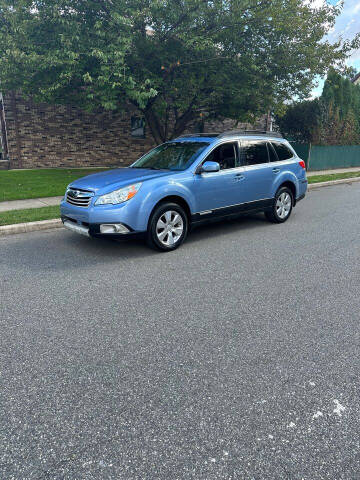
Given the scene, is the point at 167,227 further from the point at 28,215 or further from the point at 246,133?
the point at 28,215

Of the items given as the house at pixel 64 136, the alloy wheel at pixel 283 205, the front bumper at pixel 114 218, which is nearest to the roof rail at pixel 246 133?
the alloy wheel at pixel 283 205

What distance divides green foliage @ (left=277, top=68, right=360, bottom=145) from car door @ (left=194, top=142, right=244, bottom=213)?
1711 cm

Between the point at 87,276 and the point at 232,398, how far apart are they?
2.89 meters

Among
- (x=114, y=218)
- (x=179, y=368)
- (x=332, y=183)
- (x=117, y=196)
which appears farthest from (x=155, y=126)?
(x=179, y=368)

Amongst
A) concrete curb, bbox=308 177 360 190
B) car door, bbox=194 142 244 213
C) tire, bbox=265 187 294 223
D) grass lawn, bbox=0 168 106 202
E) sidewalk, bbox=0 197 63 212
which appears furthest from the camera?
concrete curb, bbox=308 177 360 190

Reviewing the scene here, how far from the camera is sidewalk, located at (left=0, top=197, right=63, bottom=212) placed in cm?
881

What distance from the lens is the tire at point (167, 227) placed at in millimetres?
5777

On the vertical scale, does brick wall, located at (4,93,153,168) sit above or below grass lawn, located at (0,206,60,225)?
above

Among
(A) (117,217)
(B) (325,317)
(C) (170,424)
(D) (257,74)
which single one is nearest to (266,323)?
(B) (325,317)

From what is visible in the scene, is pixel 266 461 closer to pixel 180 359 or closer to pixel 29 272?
pixel 180 359

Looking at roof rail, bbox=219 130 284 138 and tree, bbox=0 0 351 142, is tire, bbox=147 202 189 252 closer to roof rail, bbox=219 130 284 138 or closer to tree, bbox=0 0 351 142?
roof rail, bbox=219 130 284 138

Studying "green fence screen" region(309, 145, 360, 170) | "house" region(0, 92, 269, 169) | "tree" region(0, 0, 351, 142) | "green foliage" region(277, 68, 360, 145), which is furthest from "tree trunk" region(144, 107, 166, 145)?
"green foliage" region(277, 68, 360, 145)

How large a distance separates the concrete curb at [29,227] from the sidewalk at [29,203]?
149cm

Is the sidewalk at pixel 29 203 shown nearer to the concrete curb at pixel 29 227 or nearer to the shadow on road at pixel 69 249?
the concrete curb at pixel 29 227
